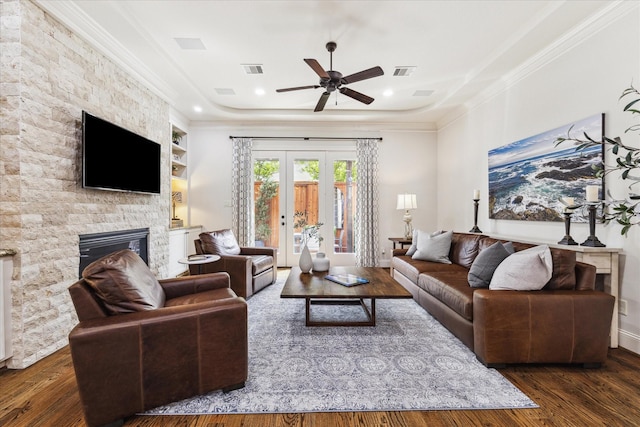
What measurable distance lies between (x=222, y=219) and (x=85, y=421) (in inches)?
164

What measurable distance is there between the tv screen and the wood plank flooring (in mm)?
1621

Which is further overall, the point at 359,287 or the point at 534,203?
the point at 534,203

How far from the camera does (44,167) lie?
89.8 inches

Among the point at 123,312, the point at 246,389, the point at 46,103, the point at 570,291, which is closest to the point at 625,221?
the point at 570,291

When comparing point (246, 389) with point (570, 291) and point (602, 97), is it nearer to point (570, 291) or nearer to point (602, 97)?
point (570, 291)

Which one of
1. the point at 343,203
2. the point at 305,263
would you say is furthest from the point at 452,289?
the point at 343,203

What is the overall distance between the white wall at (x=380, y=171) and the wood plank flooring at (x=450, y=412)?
3.62 metres

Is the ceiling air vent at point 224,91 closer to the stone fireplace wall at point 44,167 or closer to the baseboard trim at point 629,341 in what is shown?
the stone fireplace wall at point 44,167

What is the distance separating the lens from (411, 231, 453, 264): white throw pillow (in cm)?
368

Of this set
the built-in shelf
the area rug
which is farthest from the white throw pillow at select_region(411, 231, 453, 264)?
the built-in shelf

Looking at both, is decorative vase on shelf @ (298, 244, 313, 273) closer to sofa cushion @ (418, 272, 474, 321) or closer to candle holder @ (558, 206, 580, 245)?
sofa cushion @ (418, 272, 474, 321)

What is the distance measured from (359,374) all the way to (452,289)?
3.70 feet

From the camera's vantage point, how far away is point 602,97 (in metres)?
2.47

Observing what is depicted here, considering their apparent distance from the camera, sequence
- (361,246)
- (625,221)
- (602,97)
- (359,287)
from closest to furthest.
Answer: (625,221) < (602,97) < (359,287) < (361,246)
